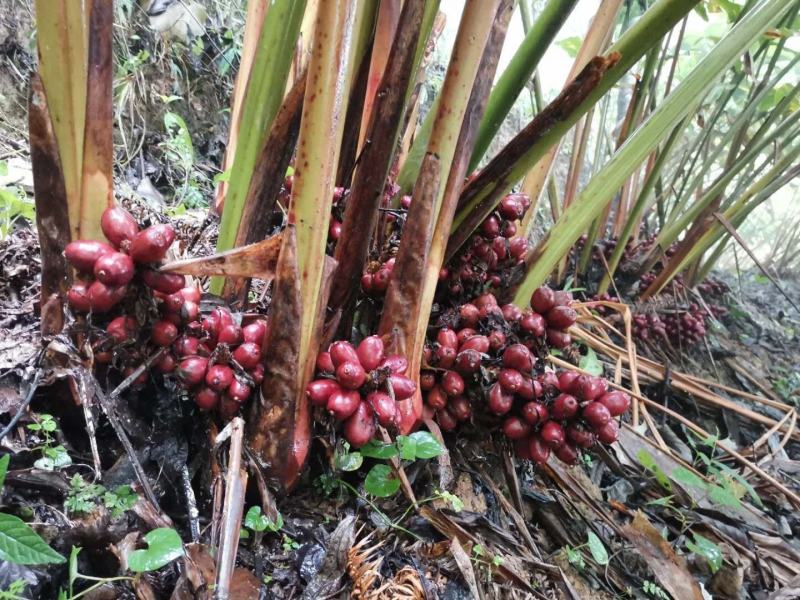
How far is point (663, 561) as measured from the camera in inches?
39.6

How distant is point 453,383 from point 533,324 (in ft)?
0.66

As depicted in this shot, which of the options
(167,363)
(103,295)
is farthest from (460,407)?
(103,295)

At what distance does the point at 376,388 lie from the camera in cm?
75

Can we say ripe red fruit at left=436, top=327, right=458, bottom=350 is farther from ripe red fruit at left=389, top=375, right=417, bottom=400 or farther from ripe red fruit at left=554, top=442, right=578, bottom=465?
ripe red fruit at left=554, top=442, right=578, bottom=465

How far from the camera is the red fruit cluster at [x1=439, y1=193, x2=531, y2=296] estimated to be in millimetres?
988

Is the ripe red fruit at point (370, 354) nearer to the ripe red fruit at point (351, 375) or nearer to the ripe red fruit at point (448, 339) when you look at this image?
the ripe red fruit at point (351, 375)

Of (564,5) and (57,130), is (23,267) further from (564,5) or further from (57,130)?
(564,5)

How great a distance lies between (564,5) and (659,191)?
202 centimetres

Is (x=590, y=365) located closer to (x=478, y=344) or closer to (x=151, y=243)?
(x=478, y=344)

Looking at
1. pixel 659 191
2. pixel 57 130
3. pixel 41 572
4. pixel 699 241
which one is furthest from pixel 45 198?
pixel 659 191

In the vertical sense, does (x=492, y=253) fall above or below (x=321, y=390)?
above

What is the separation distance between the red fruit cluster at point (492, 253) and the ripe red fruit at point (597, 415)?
34 centimetres

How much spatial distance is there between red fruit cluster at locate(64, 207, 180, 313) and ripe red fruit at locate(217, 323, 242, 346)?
119 mm

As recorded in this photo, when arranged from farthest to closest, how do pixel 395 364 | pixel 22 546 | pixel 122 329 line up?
pixel 395 364, pixel 122 329, pixel 22 546
